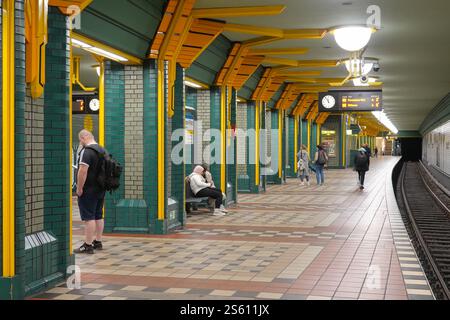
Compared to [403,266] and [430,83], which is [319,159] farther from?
[403,266]

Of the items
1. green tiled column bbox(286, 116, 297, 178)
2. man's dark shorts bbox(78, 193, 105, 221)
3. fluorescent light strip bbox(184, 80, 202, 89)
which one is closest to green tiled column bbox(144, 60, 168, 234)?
man's dark shorts bbox(78, 193, 105, 221)

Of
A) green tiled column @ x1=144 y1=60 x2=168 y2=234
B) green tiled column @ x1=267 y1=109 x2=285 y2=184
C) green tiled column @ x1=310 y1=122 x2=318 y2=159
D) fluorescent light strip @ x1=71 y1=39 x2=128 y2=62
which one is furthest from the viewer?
green tiled column @ x1=310 y1=122 x2=318 y2=159

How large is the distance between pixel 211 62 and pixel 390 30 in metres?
3.81

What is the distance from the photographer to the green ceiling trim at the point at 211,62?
1174cm

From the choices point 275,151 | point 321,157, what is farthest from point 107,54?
point 275,151

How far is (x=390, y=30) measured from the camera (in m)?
11.9

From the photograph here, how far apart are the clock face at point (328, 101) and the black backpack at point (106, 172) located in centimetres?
1305

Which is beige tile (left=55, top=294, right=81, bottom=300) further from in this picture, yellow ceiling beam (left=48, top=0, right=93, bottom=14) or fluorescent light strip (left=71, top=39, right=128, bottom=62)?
fluorescent light strip (left=71, top=39, right=128, bottom=62)

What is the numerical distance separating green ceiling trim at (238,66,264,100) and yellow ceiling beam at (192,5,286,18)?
6.27 meters

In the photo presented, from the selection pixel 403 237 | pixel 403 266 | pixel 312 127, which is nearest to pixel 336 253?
pixel 403 266

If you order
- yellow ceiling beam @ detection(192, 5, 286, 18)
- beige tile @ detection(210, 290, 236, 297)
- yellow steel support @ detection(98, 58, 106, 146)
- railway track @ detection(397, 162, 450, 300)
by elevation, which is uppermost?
yellow ceiling beam @ detection(192, 5, 286, 18)

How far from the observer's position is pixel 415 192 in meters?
23.0

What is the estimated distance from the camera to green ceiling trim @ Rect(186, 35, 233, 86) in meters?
11.7

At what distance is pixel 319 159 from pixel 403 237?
434 inches
